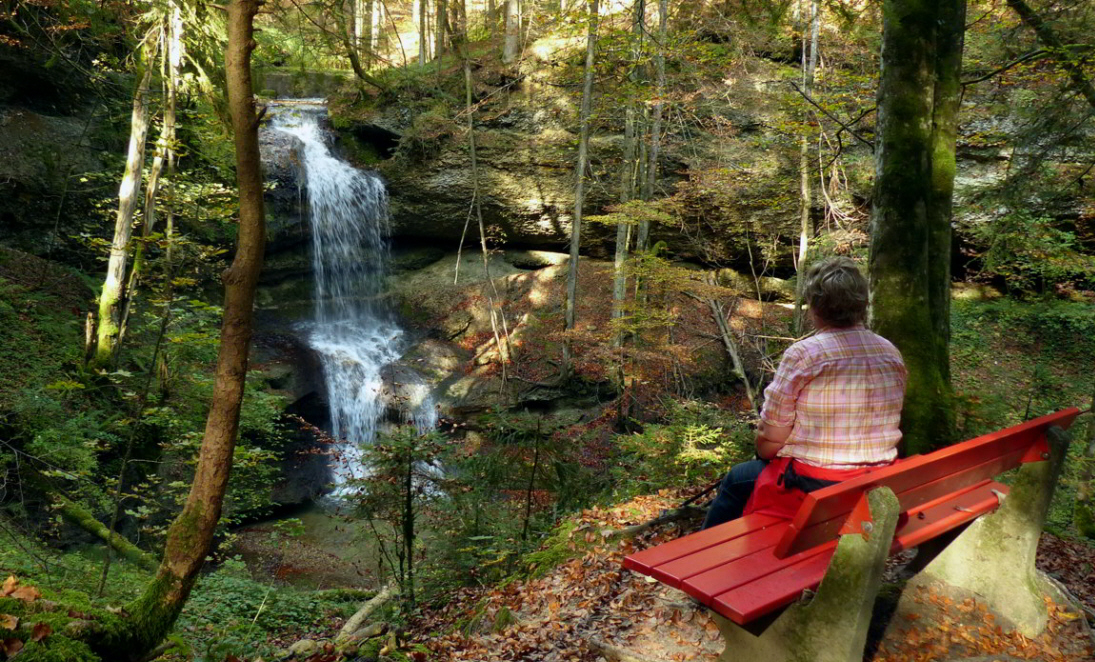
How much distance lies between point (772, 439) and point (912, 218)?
2.24 m

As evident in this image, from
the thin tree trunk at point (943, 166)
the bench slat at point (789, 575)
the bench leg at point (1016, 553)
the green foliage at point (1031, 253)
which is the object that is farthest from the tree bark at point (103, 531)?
the green foliage at point (1031, 253)

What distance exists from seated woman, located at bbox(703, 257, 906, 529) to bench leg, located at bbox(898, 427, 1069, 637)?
892 millimetres

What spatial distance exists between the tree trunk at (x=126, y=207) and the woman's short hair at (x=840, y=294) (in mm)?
8905

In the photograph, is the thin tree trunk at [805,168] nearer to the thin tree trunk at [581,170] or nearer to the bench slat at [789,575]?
the thin tree trunk at [581,170]

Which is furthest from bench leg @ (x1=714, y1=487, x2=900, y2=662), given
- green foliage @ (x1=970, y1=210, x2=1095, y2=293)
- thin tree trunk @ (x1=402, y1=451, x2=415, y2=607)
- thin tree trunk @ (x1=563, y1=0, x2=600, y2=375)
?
thin tree trunk @ (x1=563, y1=0, x2=600, y2=375)

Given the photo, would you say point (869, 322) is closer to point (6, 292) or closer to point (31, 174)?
point (6, 292)

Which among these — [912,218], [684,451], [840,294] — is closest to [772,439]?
[840,294]

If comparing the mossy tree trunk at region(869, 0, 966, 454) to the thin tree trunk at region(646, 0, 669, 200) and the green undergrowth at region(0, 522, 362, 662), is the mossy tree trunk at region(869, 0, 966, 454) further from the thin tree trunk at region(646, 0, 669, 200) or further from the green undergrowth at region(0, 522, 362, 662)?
the thin tree trunk at region(646, 0, 669, 200)

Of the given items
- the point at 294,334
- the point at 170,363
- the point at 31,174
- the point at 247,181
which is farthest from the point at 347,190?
the point at 247,181

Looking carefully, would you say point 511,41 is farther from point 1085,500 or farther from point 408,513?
point 1085,500

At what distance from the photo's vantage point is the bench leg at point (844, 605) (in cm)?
214

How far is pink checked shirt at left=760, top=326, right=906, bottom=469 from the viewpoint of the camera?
8.63 ft

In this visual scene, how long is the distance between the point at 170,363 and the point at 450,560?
6.39 meters

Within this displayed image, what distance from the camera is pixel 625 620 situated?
3.55m
